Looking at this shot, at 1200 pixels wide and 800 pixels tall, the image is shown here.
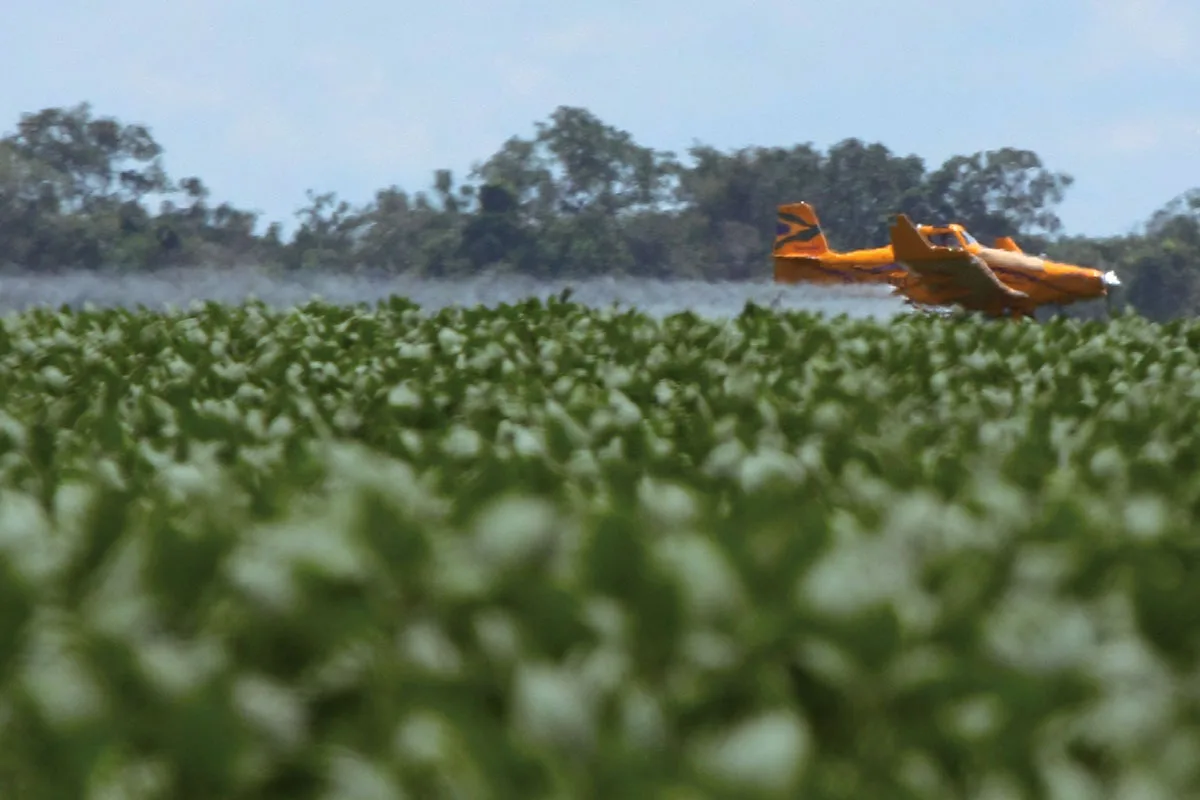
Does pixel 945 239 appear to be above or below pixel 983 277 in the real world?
above

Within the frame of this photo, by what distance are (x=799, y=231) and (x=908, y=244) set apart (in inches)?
937

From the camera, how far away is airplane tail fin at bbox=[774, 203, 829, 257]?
59.6m

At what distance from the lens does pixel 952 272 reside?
120ft

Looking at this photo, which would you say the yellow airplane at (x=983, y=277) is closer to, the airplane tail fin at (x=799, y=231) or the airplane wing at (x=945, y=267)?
the airplane wing at (x=945, y=267)

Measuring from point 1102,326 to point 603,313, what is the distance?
3331mm

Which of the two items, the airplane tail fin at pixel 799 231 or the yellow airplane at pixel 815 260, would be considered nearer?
the yellow airplane at pixel 815 260

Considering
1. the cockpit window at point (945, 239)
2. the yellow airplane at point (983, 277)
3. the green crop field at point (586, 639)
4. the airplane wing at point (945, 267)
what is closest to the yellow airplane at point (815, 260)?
the yellow airplane at point (983, 277)

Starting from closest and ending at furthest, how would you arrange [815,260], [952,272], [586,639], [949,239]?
[586,639] < [952,272] < [949,239] < [815,260]

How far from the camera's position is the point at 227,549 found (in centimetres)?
233

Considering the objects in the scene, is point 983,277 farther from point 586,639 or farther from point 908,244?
point 586,639

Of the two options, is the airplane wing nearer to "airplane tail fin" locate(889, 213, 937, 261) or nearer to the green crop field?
"airplane tail fin" locate(889, 213, 937, 261)

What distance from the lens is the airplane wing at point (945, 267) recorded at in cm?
3584

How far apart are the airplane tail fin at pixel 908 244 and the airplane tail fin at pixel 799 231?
22.5 m

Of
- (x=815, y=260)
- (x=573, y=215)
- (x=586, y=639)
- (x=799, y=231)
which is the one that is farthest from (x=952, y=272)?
(x=573, y=215)
